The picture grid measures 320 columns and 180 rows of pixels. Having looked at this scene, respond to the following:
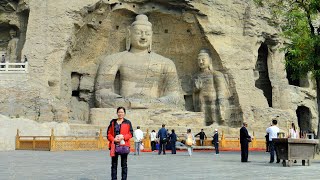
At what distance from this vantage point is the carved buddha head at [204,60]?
80.3 feet

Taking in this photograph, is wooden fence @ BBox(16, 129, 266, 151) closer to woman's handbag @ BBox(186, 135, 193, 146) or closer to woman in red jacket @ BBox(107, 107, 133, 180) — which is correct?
woman's handbag @ BBox(186, 135, 193, 146)

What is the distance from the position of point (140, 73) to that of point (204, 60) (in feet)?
10.8

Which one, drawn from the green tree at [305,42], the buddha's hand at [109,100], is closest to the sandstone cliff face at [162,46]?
the buddha's hand at [109,100]

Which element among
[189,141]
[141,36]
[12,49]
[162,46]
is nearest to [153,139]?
[189,141]

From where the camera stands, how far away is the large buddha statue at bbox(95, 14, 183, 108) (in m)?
24.1

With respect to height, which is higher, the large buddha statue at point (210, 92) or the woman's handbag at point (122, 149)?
the large buddha statue at point (210, 92)

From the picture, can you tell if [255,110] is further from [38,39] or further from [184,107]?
[38,39]

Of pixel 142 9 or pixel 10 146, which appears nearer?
pixel 10 146

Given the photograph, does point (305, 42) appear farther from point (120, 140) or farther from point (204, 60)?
point (204, 60)

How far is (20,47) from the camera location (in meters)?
23.5

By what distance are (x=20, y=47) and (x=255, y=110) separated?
38.8 feet

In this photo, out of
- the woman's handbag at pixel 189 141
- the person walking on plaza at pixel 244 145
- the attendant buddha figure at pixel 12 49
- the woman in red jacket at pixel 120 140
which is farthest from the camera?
the attendant buddha figure at pixel 12 49

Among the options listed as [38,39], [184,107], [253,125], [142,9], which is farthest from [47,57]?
[253,125]

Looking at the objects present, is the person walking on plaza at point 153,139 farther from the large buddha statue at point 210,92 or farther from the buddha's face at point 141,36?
the buddha's face at point 141,36
